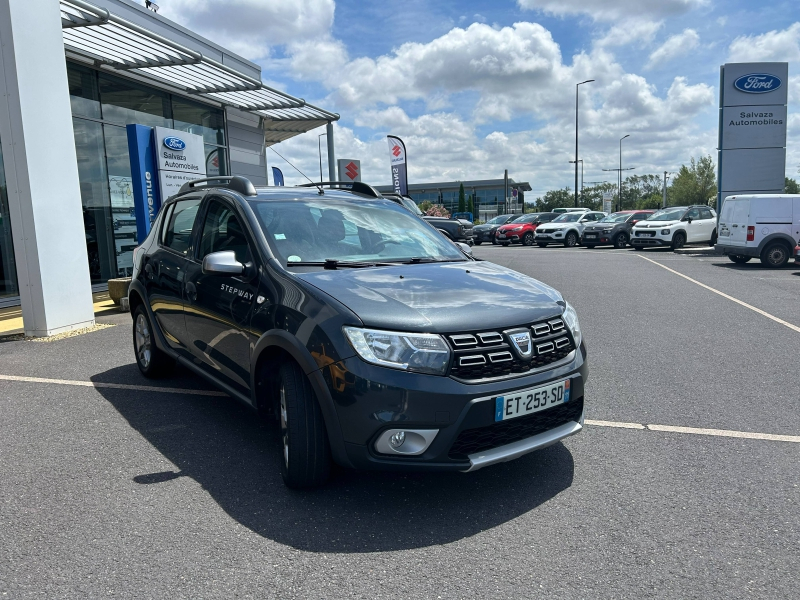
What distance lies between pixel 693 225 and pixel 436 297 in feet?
75.4

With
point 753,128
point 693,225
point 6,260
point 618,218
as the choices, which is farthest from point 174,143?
point 618,218

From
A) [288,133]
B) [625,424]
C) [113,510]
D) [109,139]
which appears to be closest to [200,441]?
[113,510]

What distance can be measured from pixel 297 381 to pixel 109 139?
1159cm

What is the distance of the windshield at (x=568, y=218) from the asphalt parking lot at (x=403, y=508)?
2588 cm

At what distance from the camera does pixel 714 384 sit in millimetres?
5141

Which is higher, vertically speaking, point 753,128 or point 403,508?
point 753,128

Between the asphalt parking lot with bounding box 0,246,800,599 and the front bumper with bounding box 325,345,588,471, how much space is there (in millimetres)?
306

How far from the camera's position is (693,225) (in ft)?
76.2

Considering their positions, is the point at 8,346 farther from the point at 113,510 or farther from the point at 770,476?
the point at 770,476

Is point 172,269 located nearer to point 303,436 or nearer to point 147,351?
point 147,351

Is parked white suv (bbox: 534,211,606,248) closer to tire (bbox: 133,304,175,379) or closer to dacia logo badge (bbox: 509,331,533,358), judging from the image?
tire (bbox: 133,304,175,379)

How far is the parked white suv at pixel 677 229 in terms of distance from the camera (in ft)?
75.7

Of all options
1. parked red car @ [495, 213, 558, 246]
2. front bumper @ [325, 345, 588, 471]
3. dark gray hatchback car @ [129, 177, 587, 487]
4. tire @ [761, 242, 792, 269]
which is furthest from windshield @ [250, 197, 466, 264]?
parked red car @ [495, 213, 558, 246]

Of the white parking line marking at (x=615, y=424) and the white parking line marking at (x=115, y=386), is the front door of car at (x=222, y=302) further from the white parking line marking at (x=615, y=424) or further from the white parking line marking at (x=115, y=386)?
the white parking line marking at (x=615, y=424)
